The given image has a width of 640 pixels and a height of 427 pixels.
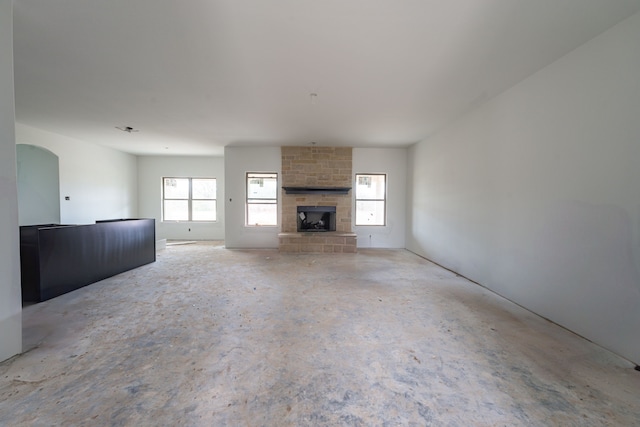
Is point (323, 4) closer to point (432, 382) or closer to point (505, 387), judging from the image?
point (432, 382)

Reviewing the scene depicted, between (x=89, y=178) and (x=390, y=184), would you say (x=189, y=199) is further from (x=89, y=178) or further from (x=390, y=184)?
(x=390, y=184)

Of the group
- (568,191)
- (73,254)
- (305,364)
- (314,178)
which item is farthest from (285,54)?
(314,178)

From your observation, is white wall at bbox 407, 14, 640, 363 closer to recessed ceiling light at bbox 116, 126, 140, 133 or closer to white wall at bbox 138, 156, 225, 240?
recessed ceiling light at bbox 116, 126, 140, 133

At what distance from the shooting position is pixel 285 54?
7.74 feet

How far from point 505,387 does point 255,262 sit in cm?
438

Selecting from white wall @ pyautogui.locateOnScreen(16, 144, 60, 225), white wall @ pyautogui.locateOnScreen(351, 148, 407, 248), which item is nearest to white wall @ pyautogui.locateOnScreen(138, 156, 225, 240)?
Result: white wall @ pyautogui.locateOnScreen(16, 144, 60, 225)

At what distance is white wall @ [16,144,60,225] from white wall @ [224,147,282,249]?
365 cm

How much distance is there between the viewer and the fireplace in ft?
21.8

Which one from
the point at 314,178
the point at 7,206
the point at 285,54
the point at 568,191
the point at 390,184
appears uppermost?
the point at 285,54

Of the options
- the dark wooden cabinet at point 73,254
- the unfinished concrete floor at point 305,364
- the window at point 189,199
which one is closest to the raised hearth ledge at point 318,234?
the unfinished concrete floor at point 305,364

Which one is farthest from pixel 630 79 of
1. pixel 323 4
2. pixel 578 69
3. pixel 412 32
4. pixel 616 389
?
pixel 323 4

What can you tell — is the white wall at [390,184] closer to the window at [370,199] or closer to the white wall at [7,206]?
the window at [370,199]

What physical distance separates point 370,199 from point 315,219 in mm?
1664

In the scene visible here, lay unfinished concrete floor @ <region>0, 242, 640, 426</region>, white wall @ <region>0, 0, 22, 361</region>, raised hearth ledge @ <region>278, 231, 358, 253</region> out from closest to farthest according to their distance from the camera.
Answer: unfinished concrete floor @ <region>0, 242, 640, 426</region>
white wall @ <region>0, 0, 22, 361</region>
raised hearth ledge @ <region>278, 231, 358, 253</region>
